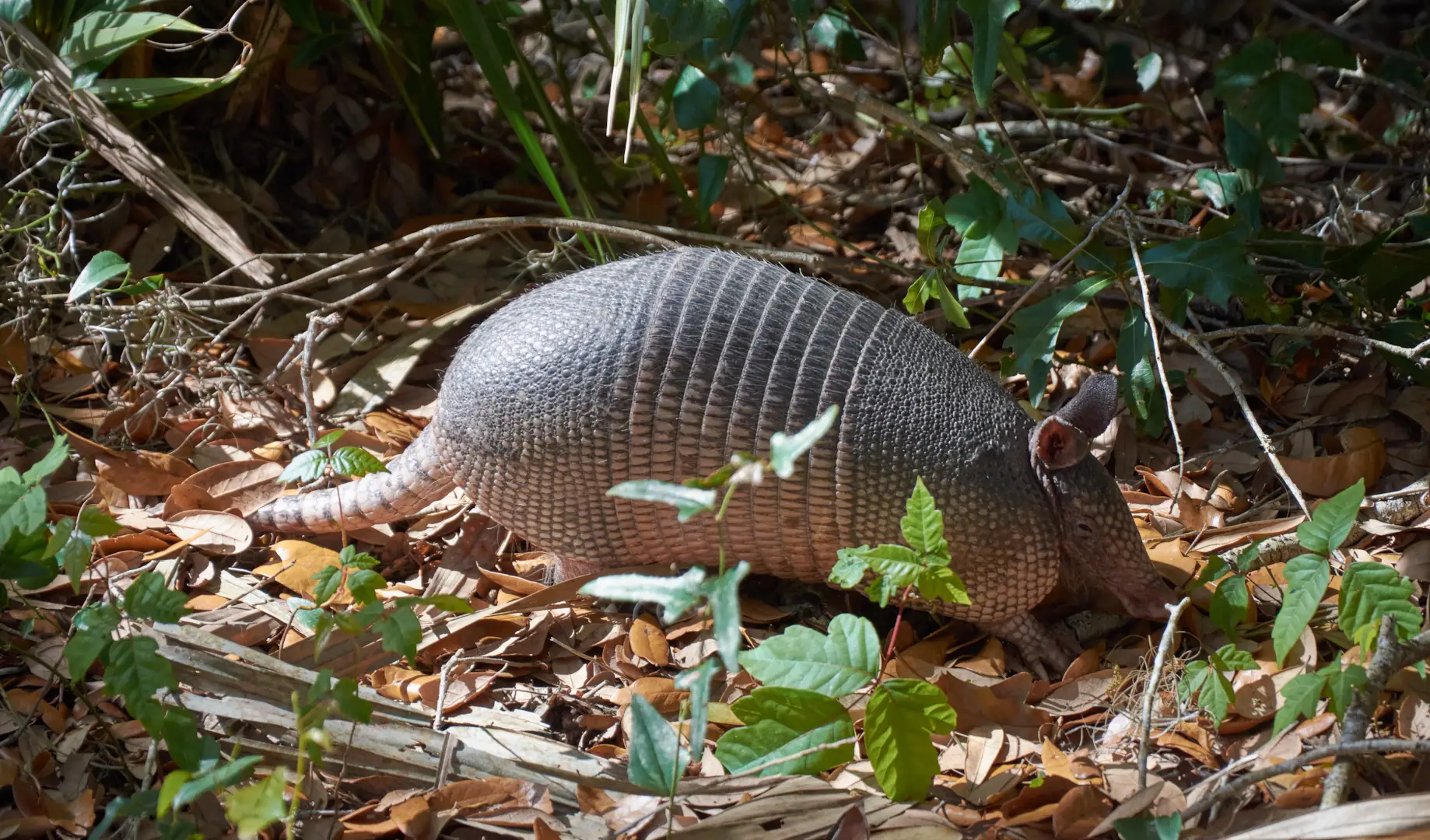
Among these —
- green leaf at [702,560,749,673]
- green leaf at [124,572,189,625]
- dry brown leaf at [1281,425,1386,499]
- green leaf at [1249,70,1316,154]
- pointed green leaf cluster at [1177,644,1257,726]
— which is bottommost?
pointed green leaf cluster at [1177,644,1257,726]

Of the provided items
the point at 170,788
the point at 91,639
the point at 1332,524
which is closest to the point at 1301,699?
the point at 1332,524

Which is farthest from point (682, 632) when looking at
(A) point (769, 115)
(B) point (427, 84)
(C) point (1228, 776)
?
(A) point (769, 115)

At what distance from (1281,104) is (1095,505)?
156 cm

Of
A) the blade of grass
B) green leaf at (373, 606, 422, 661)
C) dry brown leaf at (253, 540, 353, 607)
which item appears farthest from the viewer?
the blade of grass

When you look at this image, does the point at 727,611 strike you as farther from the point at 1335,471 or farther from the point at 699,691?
the point at 1335,471

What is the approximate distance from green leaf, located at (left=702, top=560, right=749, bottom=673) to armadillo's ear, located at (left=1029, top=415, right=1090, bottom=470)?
1663mm

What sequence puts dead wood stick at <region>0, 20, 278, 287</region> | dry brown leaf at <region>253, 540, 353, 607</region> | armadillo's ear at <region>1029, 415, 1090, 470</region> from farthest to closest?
dead wood stick at <region>0, 20, 278, 287</region>
dry brown leaf at <region>253, 540, 353, 607</region>
armadillo's ear at <region>1029, 415, 1090, 470</region>

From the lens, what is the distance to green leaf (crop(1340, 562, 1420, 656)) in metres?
2.74

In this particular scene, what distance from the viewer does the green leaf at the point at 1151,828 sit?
2.55 m

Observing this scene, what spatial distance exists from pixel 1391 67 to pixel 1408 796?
328 cm

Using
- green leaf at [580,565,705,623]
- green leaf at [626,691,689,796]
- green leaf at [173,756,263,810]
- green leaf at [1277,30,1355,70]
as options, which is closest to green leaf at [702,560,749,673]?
green leaf at [580,565,705,623]

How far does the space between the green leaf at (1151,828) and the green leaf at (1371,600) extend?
2.11 feet

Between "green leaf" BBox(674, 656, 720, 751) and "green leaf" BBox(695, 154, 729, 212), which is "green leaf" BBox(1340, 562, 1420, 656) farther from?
"green leaf" BBox(695, 154, 729, 212)

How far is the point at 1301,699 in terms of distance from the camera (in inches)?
104
